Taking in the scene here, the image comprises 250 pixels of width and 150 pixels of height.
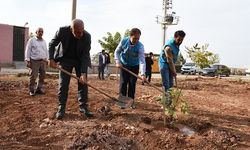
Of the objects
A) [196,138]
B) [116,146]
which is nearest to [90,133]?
[116,146]

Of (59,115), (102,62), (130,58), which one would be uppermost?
(130,58)

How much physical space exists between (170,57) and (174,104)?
1.14 metres

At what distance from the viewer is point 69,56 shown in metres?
6.34

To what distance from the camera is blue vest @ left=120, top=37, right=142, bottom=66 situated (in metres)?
7.01

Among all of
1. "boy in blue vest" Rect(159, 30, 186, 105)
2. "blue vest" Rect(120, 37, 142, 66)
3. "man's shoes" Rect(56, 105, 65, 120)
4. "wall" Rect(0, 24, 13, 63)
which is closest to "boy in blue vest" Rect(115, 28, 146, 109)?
"blue vest" Rect(120, 37, 142, 66)

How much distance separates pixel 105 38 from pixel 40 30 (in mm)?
38932

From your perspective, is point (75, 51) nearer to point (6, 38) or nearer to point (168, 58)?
point (168, 58)

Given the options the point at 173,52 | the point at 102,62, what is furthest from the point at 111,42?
the point at 173,52

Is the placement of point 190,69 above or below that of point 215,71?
above

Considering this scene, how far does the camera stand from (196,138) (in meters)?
5.38

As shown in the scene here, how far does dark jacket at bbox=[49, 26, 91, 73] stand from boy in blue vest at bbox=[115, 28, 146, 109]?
84 cm

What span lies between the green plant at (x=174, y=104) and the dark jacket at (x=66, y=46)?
1.34 meters

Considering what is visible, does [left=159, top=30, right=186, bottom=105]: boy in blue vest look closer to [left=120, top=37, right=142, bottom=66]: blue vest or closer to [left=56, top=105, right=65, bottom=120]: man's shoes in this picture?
[left=120, top=37, right=142, bottom=66]: blue vest

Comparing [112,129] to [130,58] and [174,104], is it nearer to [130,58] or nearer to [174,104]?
[174,104]
